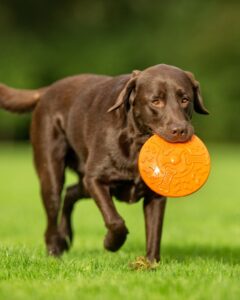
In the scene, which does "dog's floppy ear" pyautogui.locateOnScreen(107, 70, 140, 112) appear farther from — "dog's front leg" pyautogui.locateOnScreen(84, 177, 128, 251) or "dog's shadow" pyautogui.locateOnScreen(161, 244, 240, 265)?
"dog's shadow" pyautogui.locateOnScreen(161, 244, 240, 265)

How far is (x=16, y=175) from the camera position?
74.7 ft

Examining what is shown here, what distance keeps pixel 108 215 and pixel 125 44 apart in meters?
42.2

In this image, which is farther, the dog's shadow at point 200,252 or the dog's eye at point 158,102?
the dog's shadow at point 200,252

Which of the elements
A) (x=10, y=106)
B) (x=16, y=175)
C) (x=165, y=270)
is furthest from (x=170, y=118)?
(x=16, y=175)

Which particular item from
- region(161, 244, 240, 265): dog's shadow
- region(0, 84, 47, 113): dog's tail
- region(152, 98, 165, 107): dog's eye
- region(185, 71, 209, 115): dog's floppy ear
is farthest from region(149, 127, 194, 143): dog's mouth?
region(0, 84, 47, 113): dog's tail

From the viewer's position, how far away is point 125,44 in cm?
4819

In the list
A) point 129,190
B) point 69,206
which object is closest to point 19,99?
point 69,206

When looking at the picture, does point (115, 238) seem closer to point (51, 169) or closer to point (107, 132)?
point (107, 132)

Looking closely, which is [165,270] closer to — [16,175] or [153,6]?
[16,175]

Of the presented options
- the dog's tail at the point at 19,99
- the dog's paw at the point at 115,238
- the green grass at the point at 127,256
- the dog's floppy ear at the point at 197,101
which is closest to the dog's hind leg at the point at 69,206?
the green grass at the point at 127,256

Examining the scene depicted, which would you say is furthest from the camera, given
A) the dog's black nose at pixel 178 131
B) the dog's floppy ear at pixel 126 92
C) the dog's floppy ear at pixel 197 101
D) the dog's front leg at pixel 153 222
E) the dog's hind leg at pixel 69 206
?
the dog's hind leg at pixel 69 206

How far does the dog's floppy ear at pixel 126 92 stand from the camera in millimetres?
6387

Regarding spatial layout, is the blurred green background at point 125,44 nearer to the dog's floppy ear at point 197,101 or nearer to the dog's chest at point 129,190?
the dog's chest at point 129,190

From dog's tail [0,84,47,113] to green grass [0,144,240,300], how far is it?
134 cm
